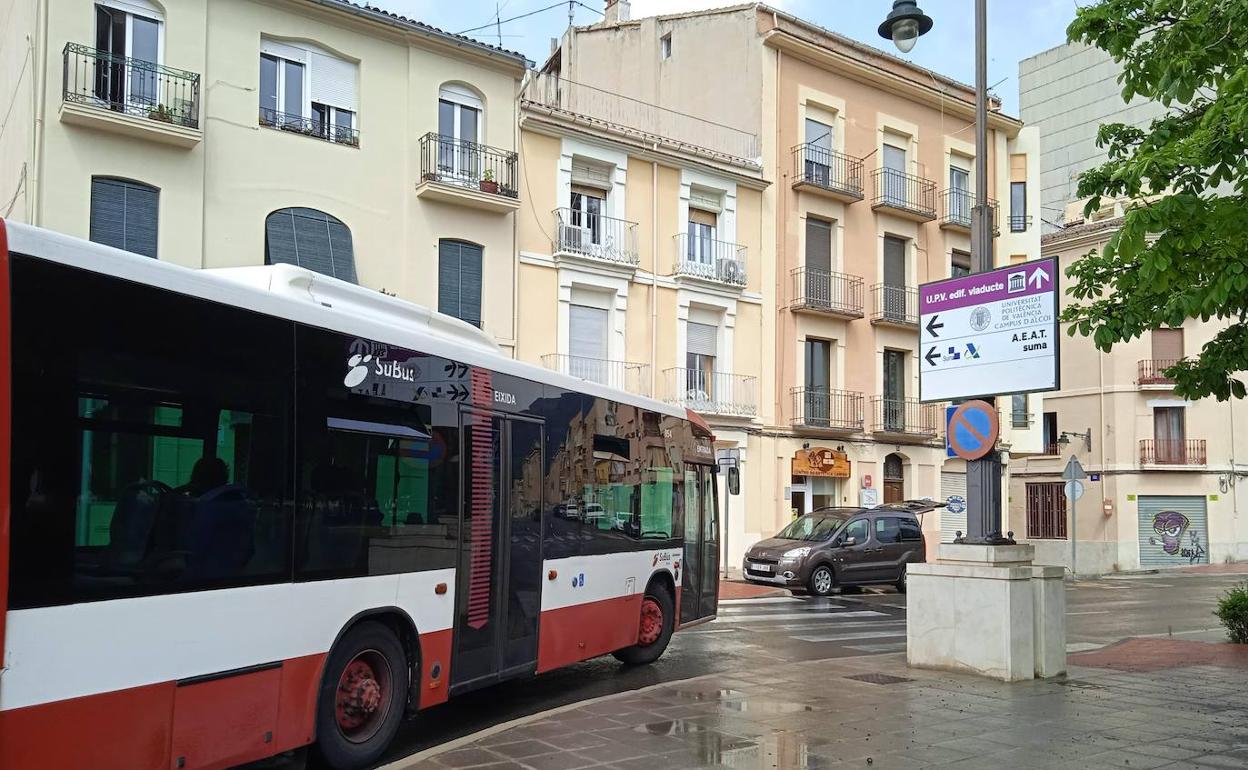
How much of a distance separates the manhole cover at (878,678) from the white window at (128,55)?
1629cm

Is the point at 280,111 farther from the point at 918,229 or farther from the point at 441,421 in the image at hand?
the point at 918,229

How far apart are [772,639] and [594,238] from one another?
14720mm

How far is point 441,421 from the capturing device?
26.5ft

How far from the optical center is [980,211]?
1120 centimetres

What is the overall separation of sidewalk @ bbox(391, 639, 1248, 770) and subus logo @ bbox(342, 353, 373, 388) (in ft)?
8.08

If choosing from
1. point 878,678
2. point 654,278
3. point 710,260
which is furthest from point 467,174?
point 878,678

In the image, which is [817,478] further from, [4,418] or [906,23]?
[4,418]

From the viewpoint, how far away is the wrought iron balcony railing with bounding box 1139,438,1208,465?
→ 41719 mm

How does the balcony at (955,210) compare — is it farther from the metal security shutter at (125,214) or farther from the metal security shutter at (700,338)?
the metal security shutter at (125,214)

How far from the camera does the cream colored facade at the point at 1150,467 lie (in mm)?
41375

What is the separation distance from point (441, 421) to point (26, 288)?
351cm

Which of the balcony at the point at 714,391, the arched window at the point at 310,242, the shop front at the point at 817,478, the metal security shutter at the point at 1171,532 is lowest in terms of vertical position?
the metal security shutter at the point at 1171,532

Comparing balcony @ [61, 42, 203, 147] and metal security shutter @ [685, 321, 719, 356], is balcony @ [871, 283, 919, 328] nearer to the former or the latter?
metal security shutter @ [685, 321, 719, 356]

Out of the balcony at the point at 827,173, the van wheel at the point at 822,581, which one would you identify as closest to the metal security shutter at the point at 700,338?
the balcony at the point at 827,173
